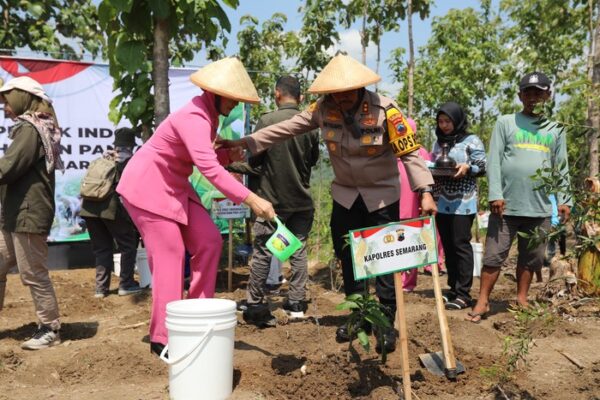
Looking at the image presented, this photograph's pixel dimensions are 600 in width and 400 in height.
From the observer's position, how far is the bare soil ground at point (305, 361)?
3.20 m

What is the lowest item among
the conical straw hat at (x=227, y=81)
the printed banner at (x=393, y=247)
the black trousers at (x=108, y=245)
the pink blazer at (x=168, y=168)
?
the black trousers at (x=108, y=245)

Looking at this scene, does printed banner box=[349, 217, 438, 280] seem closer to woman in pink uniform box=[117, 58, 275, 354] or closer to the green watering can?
the green watering can

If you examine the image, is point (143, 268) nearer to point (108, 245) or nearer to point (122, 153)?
point (108, 245)

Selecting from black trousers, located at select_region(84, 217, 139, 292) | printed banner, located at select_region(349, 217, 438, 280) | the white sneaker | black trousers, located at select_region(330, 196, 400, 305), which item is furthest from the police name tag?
black trousers, located at select_region(84, 217, 139, 292)

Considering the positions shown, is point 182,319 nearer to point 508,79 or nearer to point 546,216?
point 546,216

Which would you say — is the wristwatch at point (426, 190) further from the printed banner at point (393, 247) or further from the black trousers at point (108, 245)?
the black trousers at point (108, 245)

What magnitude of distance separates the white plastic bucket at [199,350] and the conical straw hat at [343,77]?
138cm

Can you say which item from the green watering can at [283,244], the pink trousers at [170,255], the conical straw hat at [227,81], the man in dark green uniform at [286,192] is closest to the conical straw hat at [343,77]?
the conical straw hat at [227,81]

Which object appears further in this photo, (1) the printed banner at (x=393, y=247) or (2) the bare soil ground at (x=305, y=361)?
(2) the bare soil ground at (x=305, y=361)

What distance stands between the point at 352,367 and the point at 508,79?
24.2ft

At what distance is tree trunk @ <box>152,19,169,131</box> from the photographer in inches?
196

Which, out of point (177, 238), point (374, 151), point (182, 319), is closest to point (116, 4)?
point (177, 238)

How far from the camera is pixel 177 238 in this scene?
11.8 feet

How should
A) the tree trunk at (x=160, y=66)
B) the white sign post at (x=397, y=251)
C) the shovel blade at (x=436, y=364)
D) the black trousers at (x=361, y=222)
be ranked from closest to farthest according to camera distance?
the white sign post at (x=397, y=251)
the shovel blade at (x=436, y=364)
the black trousers at (x=361, y=222)
the tree trunk at (x=160, y=66)
